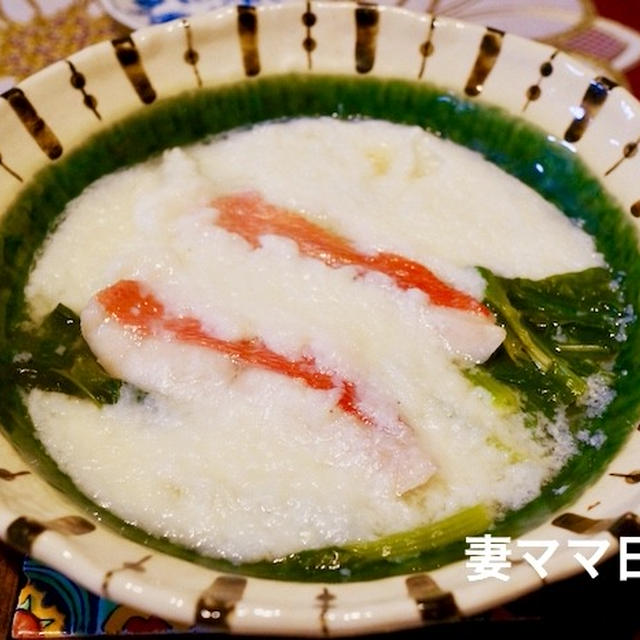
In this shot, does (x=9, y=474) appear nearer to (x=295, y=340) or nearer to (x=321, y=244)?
(x=295, y=340)

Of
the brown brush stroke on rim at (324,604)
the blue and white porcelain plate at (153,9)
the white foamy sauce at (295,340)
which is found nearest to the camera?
the brown brush stroke on rim at (324,604)

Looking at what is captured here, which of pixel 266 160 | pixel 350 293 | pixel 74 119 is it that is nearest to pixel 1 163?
pixel 74 119

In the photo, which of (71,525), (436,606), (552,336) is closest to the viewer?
(436,606)

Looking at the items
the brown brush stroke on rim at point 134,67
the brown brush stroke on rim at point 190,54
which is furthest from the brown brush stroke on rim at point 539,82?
the brown brush stroke on rim at point 134,67

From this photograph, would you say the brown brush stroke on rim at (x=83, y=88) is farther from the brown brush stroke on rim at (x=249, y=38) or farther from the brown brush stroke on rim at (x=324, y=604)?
the brown brush stroke on rim at (x=324, y=604)

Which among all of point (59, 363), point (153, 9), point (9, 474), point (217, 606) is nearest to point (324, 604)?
point (217, 606)

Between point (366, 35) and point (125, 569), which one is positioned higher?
point (366, 35)
